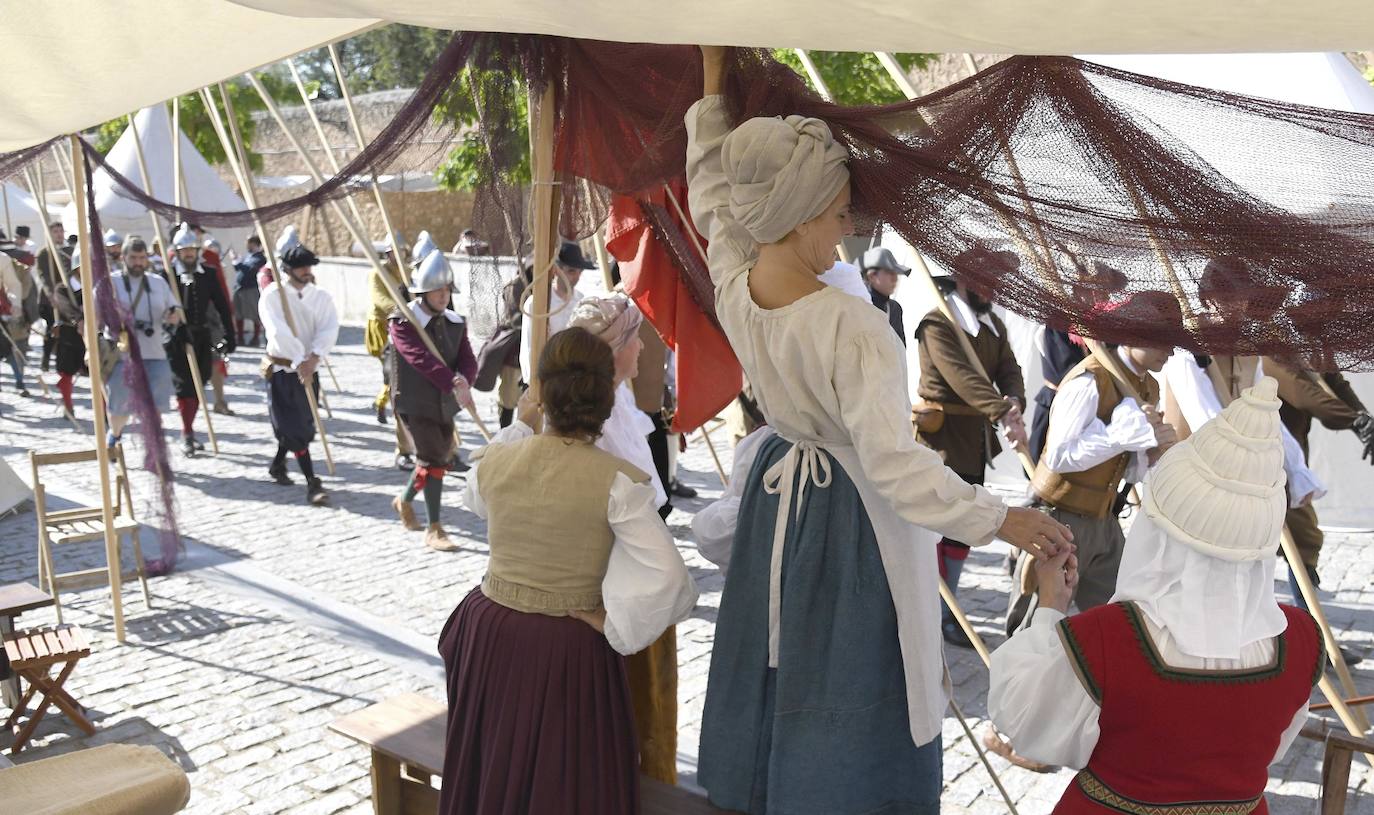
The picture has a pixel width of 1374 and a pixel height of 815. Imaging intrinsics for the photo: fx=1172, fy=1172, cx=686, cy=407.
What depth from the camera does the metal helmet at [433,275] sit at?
6.68m

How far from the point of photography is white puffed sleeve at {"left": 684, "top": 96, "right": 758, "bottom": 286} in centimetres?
235

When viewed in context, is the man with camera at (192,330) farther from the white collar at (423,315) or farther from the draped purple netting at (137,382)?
the draped purple netting at (137,382)

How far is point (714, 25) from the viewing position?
1.97 metres

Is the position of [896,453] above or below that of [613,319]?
below

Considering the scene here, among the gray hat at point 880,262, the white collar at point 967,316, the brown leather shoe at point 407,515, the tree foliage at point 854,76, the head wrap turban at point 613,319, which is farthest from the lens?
the tree foliage at point 854,76

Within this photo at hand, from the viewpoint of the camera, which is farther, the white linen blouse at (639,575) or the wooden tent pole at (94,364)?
the wooden tent pole at (94,364)

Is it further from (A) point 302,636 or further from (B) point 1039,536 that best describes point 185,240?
(B) point 1039,536

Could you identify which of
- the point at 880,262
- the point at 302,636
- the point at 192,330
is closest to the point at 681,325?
the point at 880,262

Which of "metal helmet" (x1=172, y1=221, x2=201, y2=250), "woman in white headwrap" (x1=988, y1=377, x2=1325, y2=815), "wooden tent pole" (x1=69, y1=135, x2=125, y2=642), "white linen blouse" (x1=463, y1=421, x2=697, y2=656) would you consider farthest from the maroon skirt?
"metal helmet" (x1=172, y1=221, x2=201, y2=250)

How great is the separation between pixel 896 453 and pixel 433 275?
Answer: 5.15m

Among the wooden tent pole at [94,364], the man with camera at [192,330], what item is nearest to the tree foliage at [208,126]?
the man with camera at [192,330]

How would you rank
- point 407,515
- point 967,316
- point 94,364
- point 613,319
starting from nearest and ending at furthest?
1. point 613,319
2. point 94,364
3. point 967,316
4. point 407,515

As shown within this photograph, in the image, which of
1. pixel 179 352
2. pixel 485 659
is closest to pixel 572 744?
pixel 485 659

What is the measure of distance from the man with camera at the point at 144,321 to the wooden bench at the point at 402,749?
5.50 m
